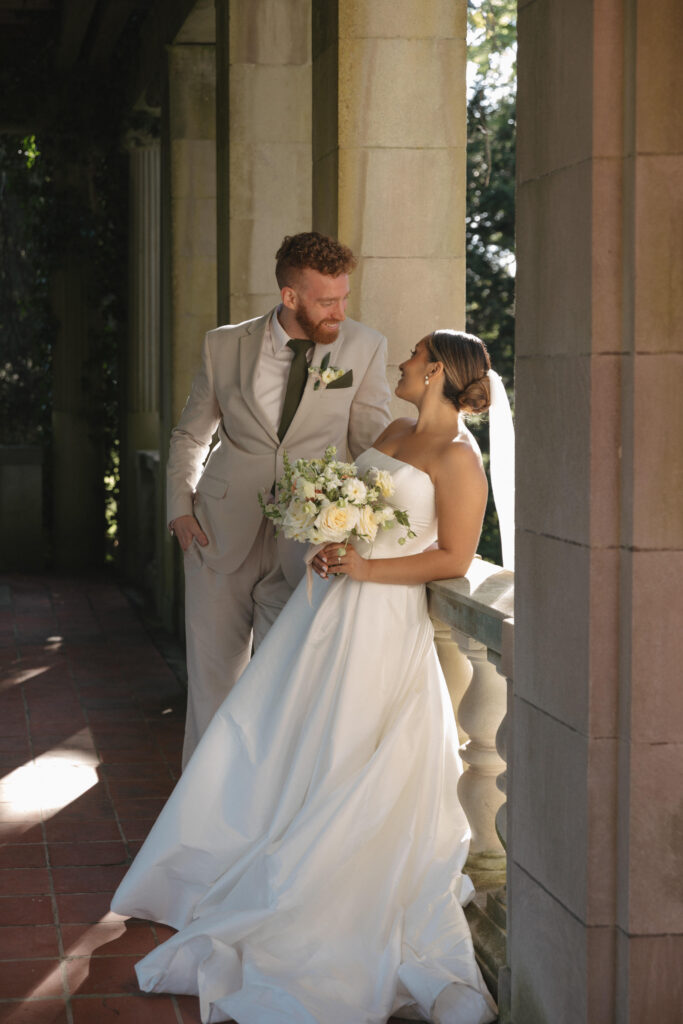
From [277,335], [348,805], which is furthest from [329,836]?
[277,335]

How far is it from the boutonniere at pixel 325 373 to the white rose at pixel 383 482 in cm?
57

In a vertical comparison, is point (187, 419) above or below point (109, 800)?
above

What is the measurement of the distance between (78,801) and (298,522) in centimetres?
210

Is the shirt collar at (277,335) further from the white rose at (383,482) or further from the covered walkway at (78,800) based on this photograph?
the covered walkway at (78,800)

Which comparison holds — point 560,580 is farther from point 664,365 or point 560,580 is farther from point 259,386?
point 259,386

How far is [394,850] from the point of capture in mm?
3330

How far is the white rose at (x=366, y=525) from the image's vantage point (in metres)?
3.36

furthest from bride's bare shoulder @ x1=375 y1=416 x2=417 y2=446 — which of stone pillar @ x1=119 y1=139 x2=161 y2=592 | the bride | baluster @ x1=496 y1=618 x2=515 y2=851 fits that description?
stone pillar @ x1=119 y1=139 x2=161 y2=592

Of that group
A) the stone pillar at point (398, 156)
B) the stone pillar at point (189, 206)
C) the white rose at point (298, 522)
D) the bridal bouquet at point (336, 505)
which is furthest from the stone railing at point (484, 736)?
the stone pillar at point (189, 206)

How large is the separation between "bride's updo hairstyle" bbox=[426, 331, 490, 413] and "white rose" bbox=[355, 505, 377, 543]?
17.1 inches

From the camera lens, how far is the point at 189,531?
13.8 ft

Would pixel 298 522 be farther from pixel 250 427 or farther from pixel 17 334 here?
pixel 17 334

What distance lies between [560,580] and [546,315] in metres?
0.51

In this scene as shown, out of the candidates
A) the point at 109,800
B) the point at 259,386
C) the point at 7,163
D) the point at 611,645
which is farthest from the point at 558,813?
the point at 7,163
